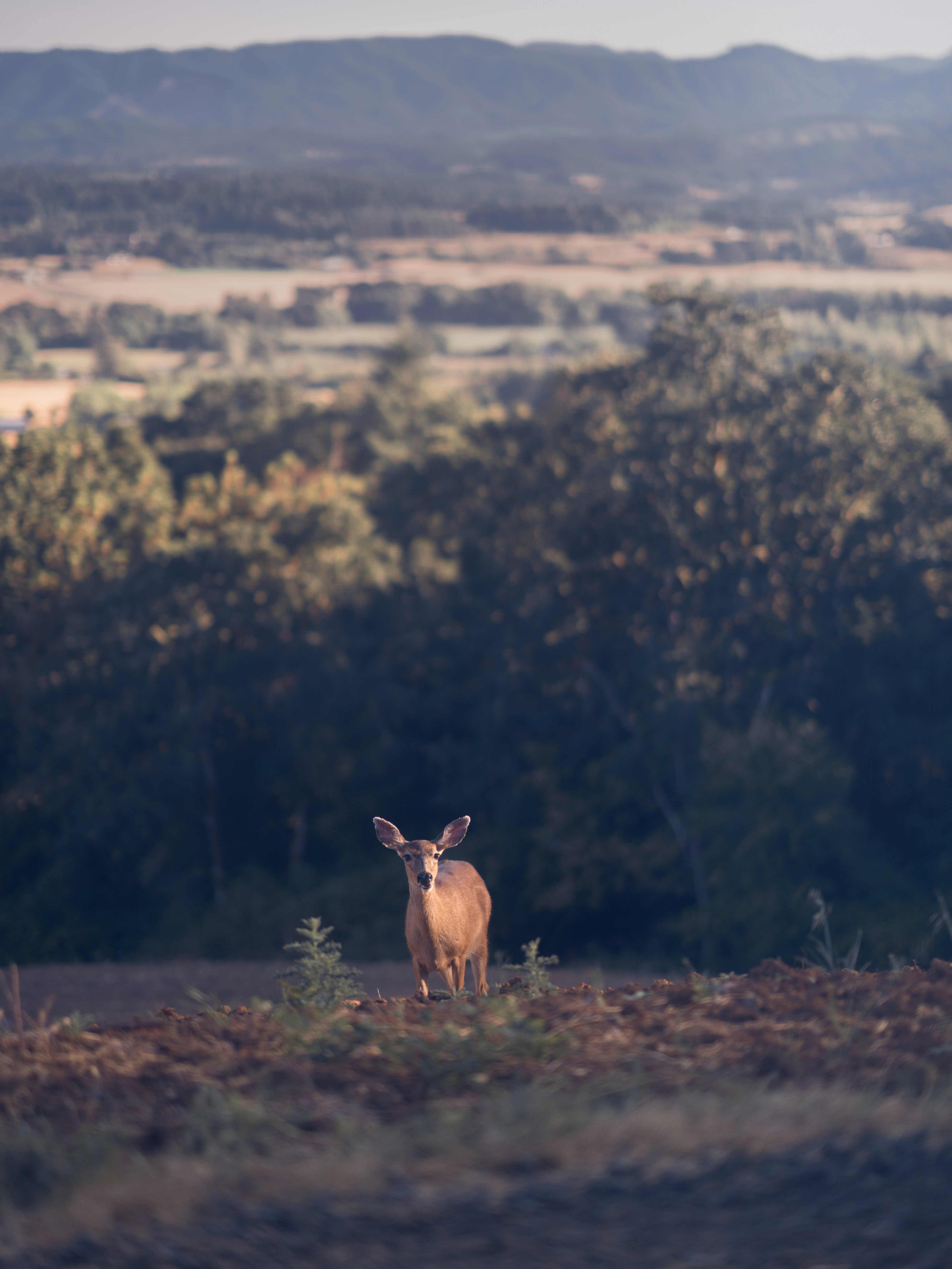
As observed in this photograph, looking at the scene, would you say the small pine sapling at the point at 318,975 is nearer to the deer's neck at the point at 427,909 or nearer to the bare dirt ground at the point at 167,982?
the deer's neck at the point at 427,909

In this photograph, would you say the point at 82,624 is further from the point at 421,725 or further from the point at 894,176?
the point at 894,176

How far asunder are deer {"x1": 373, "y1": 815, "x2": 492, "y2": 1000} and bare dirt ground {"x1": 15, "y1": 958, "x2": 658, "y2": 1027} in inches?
369

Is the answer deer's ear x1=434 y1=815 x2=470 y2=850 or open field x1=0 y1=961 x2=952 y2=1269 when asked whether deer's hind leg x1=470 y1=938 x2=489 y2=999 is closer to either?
deer's ear x1=434 y1=815 x2=470 y2=850

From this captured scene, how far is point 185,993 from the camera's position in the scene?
62.6ft

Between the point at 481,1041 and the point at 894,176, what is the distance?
32012 millimetres

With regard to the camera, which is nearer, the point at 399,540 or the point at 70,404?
the point at 399,540

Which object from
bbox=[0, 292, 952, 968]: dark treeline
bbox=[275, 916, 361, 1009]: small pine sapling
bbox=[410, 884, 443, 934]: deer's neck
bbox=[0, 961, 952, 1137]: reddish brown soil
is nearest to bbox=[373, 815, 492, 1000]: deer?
bbox=[410, 884, 443, 934]: deer's neck

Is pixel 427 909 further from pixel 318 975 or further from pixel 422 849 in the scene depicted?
pixel 318 975

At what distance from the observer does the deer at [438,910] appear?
6.18m

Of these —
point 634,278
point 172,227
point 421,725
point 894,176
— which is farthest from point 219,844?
point 894,176

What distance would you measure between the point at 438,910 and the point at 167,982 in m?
15.6

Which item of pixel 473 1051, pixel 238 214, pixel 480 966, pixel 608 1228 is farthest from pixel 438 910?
pixel 238 214

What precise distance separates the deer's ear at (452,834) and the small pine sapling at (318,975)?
836 mm

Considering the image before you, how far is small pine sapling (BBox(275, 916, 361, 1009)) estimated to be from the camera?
19.4ft
